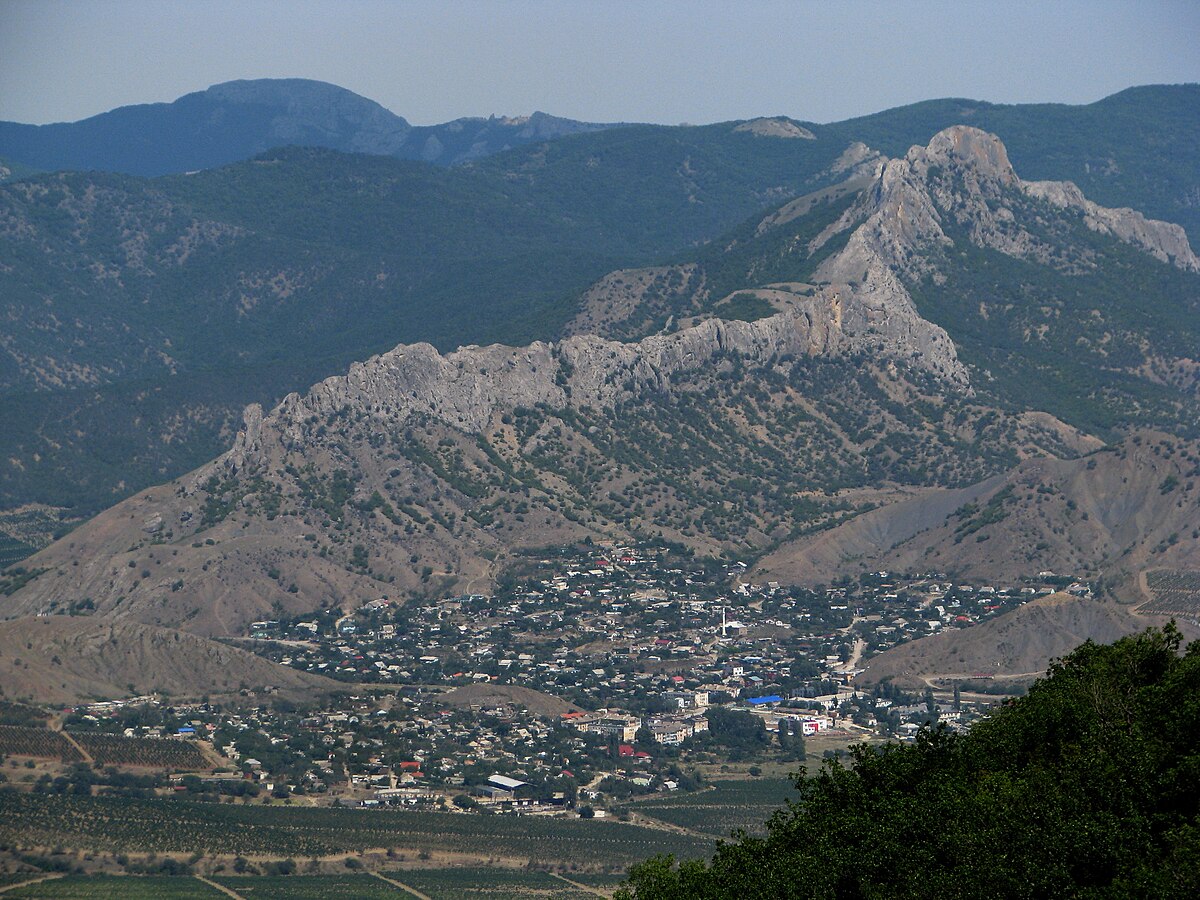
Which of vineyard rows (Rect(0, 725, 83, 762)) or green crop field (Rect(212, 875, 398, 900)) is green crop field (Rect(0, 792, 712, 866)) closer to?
green crop field (Rect(212, 875, 398, 900))

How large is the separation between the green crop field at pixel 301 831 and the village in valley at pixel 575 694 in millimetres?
3083

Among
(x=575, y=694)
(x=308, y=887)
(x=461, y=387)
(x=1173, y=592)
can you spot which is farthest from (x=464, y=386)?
(x=308, y=887)

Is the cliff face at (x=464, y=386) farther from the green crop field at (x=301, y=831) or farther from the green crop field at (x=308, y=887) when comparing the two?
the green crop field at (x=308, y=887)

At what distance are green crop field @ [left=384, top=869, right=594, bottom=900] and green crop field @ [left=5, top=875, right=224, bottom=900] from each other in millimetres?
8431

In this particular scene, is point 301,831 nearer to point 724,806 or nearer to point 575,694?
point 724,806

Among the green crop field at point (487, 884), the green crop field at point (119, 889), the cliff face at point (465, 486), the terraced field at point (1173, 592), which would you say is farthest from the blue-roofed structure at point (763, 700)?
the green crop field at point (119, 889)

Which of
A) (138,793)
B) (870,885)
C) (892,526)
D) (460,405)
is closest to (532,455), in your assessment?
(460,405)

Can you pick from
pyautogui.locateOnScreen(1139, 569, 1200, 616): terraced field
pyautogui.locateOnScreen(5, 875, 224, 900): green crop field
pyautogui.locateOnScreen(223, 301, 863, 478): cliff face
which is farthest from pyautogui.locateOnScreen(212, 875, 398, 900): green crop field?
pyautogui.locateOnScreen(223, 301, 863, 478): cliff face

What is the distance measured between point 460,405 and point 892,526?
3559 centimetres

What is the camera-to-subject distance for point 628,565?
17175cm

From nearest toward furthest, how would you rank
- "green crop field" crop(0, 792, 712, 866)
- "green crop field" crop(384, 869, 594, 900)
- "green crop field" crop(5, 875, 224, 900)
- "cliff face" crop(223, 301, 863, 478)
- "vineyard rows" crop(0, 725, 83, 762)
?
"green crop field" crop(5, 875, 224, 900) → "green crop field" crop(384, 869, 594, 900) → "green crop field" crop(0, 792, 712, 866) → "vineyard rows" crop(0, 725, 83, 762) → "cliff face" crop(223, 301, 863, 478)

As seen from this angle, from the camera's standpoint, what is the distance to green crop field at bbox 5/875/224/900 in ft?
302

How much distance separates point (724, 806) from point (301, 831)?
66.7 ft

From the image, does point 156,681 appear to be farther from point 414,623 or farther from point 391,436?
point 391,436
